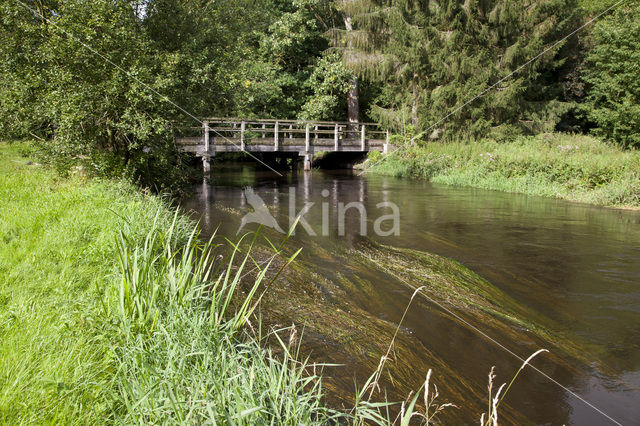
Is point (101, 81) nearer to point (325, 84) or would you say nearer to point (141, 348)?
point (141, 348)

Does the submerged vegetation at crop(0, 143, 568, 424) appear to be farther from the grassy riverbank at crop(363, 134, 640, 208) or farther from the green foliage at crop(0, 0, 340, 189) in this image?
the grassy riverbank at crop(363, 134, 640, 208)

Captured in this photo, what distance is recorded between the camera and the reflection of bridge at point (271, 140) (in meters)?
20.6

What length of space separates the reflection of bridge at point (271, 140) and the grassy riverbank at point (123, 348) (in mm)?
12583

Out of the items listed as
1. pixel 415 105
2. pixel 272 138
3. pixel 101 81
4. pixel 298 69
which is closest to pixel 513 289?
pixel 101 81

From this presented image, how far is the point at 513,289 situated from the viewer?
6.48 m

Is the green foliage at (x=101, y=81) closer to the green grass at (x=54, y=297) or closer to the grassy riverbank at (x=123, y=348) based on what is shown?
the green grass at (x=54, y=297)

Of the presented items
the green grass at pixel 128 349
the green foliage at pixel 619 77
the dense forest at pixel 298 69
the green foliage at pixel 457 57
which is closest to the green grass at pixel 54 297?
the green grass at pixel 128 349

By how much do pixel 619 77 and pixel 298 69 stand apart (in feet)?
58.9

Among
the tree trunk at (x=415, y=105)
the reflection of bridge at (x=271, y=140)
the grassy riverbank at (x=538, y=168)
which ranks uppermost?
the tree trunk at (x=415, y=105)

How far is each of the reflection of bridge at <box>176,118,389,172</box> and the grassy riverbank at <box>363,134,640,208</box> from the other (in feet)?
9.55

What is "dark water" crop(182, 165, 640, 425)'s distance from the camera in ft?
13.1

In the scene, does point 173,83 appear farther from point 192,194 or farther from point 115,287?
point 115,287

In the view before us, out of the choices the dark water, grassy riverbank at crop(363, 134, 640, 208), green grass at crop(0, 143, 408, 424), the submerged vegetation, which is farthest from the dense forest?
green grass at crop(0, 143, 408, 424)

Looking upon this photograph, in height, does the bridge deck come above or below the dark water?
above
